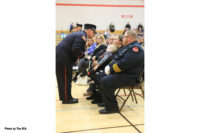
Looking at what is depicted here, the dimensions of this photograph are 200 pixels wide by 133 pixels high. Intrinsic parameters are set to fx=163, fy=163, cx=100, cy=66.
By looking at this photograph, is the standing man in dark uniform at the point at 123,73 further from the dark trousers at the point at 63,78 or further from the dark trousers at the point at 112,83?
the dark trousers at the point at 63,78

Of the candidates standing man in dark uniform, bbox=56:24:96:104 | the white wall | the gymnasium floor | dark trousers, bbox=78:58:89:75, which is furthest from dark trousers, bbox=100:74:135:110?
the white wall

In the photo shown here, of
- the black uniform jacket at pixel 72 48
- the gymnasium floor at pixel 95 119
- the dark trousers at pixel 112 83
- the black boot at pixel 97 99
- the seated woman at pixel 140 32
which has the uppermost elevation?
the seated woman at pixel 140 32

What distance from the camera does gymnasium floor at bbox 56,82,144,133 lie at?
214cm

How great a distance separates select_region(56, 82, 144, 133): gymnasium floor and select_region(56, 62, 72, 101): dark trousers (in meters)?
0.23

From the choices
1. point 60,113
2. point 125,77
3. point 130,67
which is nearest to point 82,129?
point 60,113

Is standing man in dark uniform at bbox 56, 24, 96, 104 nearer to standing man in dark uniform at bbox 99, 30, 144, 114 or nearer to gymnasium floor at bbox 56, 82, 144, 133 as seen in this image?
gymnasium floor at bbox 56, 82, 144, 133

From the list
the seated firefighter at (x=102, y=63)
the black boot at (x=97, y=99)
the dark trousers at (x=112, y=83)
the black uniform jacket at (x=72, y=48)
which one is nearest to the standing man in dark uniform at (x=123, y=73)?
the dark trousers at (x=112, y=83)

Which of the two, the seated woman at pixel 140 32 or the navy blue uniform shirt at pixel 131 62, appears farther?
the seated woman at pixel 140 32

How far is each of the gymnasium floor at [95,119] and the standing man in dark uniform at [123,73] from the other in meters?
0.22

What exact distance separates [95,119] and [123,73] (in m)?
0.87

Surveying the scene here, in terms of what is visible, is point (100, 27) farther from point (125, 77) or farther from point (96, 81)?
point (125, 77)

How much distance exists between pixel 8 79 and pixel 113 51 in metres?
2.61

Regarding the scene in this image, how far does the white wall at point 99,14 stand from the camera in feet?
32.6

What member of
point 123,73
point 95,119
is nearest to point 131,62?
point 123,73
